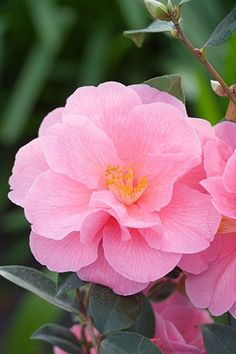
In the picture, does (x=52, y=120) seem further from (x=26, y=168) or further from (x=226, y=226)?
(x=226, y=226)

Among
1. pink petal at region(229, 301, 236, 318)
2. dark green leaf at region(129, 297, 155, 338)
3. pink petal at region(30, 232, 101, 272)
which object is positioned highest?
pink petal at region(30, 232, 101, 272)

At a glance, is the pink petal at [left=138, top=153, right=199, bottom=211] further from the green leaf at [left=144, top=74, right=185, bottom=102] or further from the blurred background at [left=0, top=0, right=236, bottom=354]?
the blurred background at [left=0, top=0, right=236, bottom=354]

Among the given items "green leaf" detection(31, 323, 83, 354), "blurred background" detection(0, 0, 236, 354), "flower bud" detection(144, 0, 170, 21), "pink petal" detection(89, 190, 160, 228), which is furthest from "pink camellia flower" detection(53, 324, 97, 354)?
"blurred background" detection(0, 0, 236, 354)

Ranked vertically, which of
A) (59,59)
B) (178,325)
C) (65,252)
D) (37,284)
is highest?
(65,252)

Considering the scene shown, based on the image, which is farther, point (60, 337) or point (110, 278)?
point (60, 337)

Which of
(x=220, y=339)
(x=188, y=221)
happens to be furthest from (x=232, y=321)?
(x=188, y=221)

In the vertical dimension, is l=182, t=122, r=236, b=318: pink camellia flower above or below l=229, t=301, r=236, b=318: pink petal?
above
